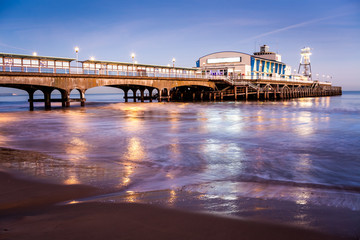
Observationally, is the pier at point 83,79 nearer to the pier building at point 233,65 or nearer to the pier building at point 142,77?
the pier building at point 142,77

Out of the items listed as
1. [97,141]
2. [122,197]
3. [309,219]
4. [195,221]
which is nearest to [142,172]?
[122,197]

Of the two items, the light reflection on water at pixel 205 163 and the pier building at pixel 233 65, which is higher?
the pier building at pixel 233 65

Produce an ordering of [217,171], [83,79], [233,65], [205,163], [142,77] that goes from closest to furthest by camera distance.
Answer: [217,171] → [205,163] → [83,79] → [142,77] → [233,65]

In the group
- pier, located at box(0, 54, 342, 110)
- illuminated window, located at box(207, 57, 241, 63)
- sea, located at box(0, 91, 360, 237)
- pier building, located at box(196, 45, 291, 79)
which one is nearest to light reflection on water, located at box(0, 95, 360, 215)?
sea, located at box(0, 91, 360, 237)

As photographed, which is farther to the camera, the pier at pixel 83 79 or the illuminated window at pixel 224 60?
the illuminated window at pixel 224 60

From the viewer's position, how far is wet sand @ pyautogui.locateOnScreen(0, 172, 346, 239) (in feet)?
12.7

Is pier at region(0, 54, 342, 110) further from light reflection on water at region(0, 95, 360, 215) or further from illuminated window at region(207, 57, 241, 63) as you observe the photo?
light reflection on water at region(0, 95, 360, 215)

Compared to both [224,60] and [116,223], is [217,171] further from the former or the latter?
[224,60]

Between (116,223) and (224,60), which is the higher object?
(224,60)

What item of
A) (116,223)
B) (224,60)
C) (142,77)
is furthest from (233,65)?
(116,223)

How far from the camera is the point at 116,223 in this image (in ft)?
13.9

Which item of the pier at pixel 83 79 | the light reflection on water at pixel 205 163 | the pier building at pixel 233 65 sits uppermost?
the pier building at pixel 233 65

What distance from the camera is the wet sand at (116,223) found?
387 centimetres

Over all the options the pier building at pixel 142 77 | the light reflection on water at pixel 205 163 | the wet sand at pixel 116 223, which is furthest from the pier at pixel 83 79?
the wet sand at pixel 116 223
